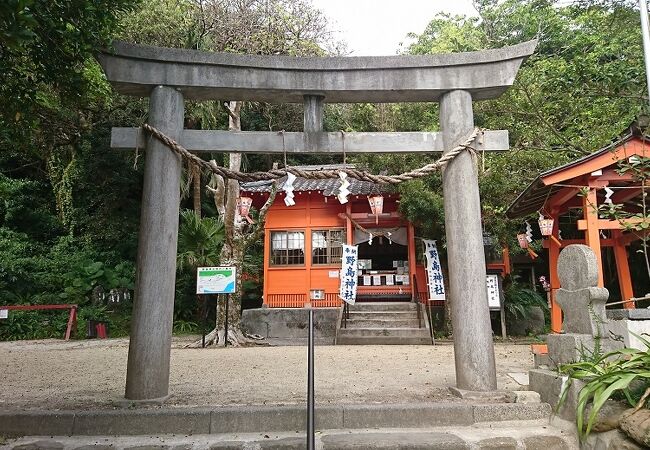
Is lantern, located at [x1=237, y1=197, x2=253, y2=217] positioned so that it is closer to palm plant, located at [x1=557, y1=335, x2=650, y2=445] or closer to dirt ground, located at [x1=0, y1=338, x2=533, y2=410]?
dirt ground, located at [x1=0, y1=338, x2=533, y2=410]

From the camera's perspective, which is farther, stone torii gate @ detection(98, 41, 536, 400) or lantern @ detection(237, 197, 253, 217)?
lantern @ detection(237, 197, 253, 217)

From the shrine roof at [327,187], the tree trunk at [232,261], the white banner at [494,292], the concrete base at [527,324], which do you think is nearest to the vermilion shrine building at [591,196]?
the white banner at [494,292]

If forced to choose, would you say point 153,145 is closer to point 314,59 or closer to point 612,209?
point 314,59

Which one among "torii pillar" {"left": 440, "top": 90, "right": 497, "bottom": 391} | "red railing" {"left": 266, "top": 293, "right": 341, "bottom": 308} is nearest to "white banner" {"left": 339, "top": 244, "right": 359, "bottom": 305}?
"red railing" {"left": 266, "top": 293, "right": 341, "bottom": 308}

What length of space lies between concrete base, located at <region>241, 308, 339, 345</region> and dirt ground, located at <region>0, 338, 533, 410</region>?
98.3 inches

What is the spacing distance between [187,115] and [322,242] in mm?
6178

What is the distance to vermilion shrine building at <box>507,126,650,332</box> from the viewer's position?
718 cm

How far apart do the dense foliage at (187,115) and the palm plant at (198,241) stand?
0.10 meters

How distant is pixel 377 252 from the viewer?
17953 mm

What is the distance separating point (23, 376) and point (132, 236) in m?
11.9

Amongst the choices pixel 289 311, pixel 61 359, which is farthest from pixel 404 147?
pixel 289 311

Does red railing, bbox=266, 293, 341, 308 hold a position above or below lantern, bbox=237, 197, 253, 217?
below

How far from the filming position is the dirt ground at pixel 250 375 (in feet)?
15.4

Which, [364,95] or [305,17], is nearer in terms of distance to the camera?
→ [364,95]
